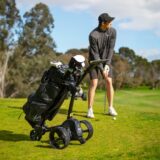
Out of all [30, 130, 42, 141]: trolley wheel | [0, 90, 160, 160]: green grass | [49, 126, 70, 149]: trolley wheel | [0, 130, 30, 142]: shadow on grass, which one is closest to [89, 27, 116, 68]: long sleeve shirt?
[0, 90, 160, 160]: green grass

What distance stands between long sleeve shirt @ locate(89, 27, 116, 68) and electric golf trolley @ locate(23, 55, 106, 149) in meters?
2.76

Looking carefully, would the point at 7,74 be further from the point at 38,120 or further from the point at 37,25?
the point at 38,120

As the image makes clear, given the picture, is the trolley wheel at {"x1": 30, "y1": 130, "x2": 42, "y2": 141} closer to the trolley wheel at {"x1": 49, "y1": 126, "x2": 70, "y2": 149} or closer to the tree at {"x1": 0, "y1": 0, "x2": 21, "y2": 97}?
the trolley wheel at {"x1": 49, "y1": 126, "x2": 70, "y2": 149}

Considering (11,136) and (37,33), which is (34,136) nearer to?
(11,136)

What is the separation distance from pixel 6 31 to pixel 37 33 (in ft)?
20.6

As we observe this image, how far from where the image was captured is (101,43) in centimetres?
1016

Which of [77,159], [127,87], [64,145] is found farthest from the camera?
[127,87]

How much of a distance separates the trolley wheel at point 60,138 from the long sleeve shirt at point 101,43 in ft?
10.0

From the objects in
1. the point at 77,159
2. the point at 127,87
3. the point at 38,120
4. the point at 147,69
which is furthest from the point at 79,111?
the point at 147,69

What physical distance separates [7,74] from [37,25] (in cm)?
825

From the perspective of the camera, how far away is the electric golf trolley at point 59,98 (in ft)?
23.5

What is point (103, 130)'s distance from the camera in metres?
8.85

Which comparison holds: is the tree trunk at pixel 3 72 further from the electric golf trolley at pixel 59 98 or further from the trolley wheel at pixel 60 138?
the trolley wheel at pixel 60 138

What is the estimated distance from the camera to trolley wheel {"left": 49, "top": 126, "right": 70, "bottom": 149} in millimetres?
7121
